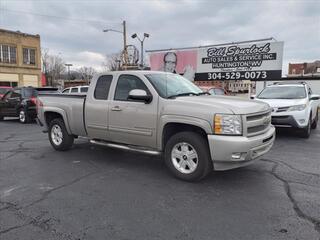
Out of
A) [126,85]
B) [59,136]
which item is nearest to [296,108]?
[126,85]

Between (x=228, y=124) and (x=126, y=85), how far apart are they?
230 cm

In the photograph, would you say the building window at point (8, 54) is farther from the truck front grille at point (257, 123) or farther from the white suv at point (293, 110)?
the truck front grille at point (257, 123)

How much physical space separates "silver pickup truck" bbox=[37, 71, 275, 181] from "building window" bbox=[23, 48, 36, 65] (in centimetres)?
3692

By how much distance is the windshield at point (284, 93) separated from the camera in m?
9.18

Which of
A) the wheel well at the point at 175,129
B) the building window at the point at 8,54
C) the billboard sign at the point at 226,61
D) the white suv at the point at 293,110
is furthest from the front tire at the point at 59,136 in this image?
the building window at the point at 8,54

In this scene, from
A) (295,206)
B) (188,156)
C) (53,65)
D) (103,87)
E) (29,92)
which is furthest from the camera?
(53,65)

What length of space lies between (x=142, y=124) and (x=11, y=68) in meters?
37.5

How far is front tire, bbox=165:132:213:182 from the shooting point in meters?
4.53

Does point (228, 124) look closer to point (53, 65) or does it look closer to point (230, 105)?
point (230, 105)

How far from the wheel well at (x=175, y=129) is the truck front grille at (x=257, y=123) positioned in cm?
71

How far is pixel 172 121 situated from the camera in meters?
4.75

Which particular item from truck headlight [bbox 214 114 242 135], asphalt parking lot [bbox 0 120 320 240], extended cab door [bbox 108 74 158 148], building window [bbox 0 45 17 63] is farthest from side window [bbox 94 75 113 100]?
building window [bbox 0 45 17 63]

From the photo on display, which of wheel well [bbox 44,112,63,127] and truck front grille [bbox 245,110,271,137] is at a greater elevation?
truck front grille [bbox 245,110,271,137]

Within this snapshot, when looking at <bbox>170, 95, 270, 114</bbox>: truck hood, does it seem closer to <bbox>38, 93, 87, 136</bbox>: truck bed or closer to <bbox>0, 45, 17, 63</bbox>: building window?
<bbox>38, 93, 87, 136</bbox>: truck bed
